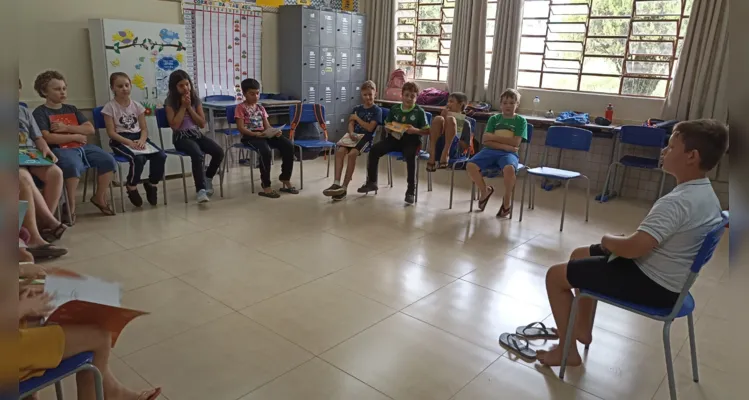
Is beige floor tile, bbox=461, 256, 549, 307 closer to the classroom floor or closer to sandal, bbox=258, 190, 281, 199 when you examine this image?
the classroom floor

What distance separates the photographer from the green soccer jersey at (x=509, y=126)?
174 inches

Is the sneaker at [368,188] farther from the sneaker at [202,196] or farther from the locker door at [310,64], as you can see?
the locker door at [310,64]

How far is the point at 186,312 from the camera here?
262 cm

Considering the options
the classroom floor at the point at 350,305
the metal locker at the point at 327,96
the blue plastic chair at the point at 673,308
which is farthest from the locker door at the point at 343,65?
the blue plastic chair at the point at 673,308

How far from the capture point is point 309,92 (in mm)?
6512

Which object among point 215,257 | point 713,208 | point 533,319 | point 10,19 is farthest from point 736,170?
point 215,257

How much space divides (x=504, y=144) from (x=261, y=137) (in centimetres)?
216

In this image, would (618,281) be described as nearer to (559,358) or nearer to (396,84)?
(559,358)

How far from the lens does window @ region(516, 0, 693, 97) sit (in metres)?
5.30

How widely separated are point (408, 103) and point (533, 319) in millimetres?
2604

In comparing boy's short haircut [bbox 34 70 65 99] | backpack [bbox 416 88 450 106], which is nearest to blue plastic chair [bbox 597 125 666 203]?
backpack [bbox 416 88 450 106]

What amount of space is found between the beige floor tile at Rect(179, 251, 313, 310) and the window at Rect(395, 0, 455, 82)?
176 inches

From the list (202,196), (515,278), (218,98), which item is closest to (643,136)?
(515,278)

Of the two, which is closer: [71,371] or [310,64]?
[71,371]
